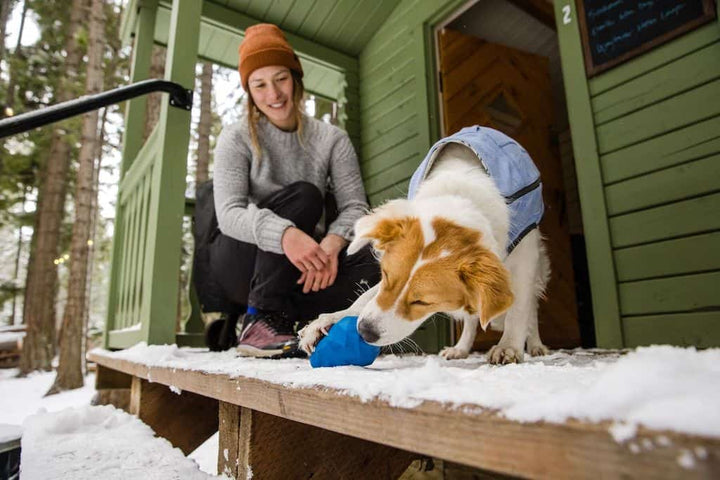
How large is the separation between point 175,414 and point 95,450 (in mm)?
502

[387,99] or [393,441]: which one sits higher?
[387,99]

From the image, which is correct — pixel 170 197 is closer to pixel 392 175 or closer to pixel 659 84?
pixel 392 175

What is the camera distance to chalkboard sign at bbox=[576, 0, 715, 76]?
2115 millimetres

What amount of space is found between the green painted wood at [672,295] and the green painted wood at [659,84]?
0.92m

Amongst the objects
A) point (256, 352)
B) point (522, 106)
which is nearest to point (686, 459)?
point (256, 352)

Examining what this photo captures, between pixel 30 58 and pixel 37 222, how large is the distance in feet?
12.7

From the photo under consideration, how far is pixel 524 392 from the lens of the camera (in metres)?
0.59

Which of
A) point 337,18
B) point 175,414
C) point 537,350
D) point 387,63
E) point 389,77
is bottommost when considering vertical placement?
point 175,414

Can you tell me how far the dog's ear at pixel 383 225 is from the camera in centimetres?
143

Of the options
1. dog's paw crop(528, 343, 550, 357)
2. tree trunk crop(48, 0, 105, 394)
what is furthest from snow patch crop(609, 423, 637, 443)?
tree trunk crop(48, 0, 105, 394)

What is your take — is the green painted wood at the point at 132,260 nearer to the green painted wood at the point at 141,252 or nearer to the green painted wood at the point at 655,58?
the green painted wood at the point at 141,252

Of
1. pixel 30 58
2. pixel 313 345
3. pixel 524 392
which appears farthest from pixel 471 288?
pixel 30 58

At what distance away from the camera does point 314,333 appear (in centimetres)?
147

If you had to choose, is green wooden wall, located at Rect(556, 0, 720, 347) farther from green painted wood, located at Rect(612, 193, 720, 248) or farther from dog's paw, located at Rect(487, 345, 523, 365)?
dog's paw, located at Rect(487, 345, 523, 365)
